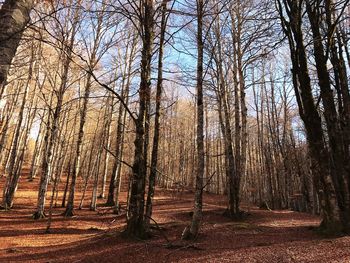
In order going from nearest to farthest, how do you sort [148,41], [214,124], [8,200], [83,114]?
[148,41] < [83,114] < [8,200] < [214,124]

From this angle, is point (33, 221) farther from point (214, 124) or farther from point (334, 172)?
point (214, 124)

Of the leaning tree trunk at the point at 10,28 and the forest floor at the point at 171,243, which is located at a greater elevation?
the leaning tree trunk at the point at 10,28

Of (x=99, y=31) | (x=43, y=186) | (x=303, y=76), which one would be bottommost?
(x=43, y=186)

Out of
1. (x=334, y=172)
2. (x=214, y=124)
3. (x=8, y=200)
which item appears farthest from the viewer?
(x=214, y=124)

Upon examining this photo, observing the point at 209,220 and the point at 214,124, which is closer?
the point at 209,220

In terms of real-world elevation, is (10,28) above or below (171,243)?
above

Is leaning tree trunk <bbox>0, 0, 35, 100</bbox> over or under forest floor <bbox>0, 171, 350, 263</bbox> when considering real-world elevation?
over

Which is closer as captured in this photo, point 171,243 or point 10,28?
point 10,28

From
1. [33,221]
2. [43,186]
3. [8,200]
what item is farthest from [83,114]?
[8,200]

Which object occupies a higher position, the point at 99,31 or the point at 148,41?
the point at 99,31

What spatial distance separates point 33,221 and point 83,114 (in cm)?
477

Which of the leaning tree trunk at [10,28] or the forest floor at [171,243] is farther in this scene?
the forest floor at [171,243]

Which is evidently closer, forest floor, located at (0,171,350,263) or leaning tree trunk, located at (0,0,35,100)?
leaning tree trunk, located at (0,0,35,100)

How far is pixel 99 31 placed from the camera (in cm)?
1338
